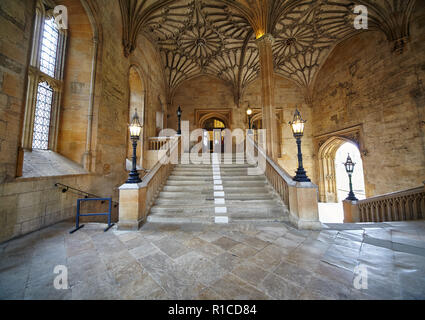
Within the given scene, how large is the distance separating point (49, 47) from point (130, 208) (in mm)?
5611

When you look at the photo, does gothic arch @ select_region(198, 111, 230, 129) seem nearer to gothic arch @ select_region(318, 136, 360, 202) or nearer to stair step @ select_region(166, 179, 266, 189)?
gothic arch @ select_region(318, 136, 360, 202)

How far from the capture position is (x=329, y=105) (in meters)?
11.1

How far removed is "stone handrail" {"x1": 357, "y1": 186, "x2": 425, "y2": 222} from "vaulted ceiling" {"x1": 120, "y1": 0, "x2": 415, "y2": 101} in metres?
7.32

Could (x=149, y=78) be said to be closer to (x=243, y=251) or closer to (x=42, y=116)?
(x=42, y=116)

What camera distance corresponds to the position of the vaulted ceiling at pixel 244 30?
7172mm

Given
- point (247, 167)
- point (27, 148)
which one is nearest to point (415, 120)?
point (247, 167)

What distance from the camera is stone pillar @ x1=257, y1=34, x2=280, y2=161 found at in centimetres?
656

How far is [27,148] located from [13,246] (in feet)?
8.40

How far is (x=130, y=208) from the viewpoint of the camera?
3.62 metres

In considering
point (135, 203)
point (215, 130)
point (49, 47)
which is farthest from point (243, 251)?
point (215, 130)

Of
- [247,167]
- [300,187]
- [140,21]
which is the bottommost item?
[300,187]

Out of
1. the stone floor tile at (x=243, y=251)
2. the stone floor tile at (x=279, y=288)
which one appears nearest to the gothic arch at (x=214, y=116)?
the stone floor tile at (x=243, y=251)

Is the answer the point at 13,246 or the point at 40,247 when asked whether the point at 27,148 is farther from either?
Result: the point at 40,247

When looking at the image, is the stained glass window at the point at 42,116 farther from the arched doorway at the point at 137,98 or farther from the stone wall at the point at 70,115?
the arched doorway at the point at 137,98
